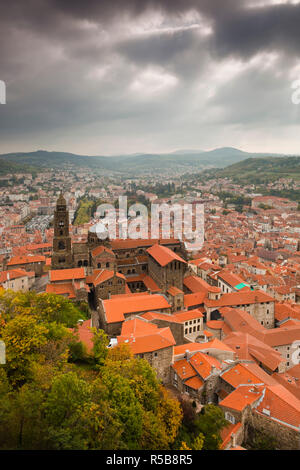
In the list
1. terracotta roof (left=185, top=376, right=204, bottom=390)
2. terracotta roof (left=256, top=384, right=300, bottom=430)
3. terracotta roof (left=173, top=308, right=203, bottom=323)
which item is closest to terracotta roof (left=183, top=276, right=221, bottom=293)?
terracotta roof (left=173, top=308, right=203, bottom=323)

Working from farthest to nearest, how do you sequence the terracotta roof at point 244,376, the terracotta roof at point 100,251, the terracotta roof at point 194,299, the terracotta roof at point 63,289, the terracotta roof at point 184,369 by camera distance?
the terracotta roof at point 100,251, the terracotta roof at point 194,299, the terracotta roof at point 63,289, the terracotta roof at point 184,369, the terracotta roof at point 244,376

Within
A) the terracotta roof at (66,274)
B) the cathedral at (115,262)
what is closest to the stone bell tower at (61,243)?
the cathedral at (115,262)

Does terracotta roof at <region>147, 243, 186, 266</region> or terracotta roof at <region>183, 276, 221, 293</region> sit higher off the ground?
terracotta roof at <region>147, 243, 186, 266</region>

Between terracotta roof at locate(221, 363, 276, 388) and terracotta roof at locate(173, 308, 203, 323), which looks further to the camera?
terracotta roof at locate(173, 308, 203, 323)

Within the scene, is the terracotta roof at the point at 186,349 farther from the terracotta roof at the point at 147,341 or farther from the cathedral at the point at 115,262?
the cathedral at the point at 115,262

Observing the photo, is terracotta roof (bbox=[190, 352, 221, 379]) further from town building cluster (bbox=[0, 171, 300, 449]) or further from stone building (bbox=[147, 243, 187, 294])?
stone building (bbox=[147, 243, 187, 294])

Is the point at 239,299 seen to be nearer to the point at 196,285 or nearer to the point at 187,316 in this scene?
the point at 196,285
